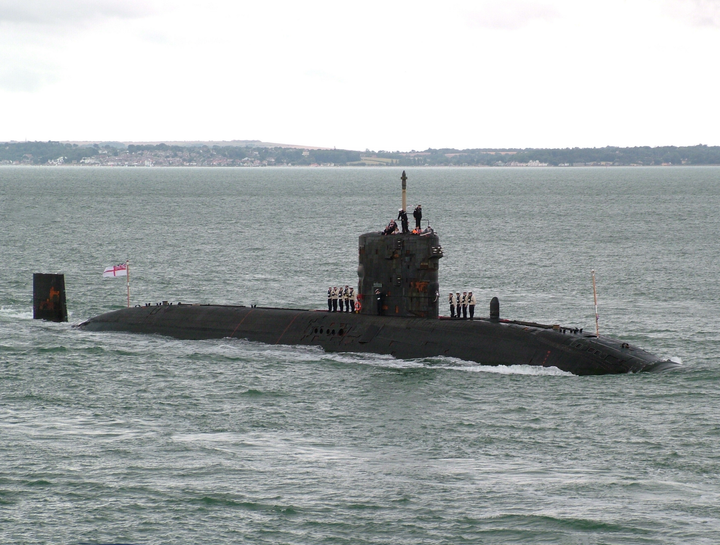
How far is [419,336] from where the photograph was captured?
37000 mm

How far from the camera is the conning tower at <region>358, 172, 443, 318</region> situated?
37531mm

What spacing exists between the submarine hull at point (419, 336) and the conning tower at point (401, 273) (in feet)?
1.74

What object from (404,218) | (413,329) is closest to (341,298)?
(413,329)

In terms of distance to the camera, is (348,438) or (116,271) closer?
(348,438)

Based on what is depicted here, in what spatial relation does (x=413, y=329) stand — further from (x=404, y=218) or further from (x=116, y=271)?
(x=116, y=271)

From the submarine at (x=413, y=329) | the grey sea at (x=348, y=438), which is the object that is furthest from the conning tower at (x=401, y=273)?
the grey sea at (x=348, y=438)

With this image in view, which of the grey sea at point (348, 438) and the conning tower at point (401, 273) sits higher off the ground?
the conning tower at point (401, 273)

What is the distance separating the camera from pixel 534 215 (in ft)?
450

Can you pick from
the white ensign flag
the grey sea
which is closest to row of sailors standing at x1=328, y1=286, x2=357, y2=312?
the grey sea

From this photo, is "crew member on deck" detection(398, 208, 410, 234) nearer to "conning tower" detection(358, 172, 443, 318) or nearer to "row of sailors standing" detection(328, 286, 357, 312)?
"conning tower" detection(358, 172, 443, 318)

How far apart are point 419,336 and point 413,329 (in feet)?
1.78

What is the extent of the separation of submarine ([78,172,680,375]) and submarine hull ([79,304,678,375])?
0.12 ft

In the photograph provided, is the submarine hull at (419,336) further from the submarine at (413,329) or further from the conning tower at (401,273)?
the conning tower at (401,273)

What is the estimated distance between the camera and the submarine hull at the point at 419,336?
3469 centimetres
